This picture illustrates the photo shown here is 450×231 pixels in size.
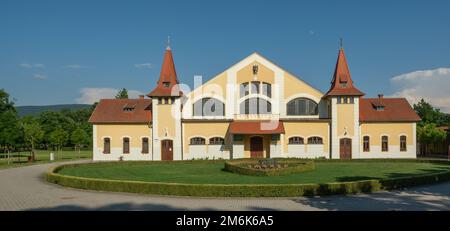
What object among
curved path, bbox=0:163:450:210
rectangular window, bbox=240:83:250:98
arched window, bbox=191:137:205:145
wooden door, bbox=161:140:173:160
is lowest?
curved path, bbox=0:163:450:210

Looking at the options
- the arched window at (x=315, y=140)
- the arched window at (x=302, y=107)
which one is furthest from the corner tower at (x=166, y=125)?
the arched window at (x=315, y=140)

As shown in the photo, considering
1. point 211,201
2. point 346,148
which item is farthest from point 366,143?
point 211,201

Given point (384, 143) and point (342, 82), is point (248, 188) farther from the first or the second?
point (384, 143)

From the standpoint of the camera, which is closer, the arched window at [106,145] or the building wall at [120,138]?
the building wall at [120,138]

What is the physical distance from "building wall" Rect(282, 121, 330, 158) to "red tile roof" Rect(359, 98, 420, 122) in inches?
158

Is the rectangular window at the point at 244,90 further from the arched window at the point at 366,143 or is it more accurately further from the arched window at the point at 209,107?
the arched window at the point at 366,143

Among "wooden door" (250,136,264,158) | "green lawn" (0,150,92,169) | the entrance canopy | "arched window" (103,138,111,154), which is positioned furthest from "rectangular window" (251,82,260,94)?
"green lawn" (0,150,92,169)

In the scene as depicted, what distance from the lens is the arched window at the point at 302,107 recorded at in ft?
125

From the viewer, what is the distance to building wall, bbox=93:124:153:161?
123 ft

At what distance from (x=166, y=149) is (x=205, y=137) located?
3.90 meters

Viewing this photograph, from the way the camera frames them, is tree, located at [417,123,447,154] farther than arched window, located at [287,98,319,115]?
Yes

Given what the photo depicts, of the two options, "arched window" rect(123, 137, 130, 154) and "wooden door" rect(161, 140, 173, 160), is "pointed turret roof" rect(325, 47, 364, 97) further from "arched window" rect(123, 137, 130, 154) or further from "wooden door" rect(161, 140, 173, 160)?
"arched window" rect(123, 137, 130, 154)

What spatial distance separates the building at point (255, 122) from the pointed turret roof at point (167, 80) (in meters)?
0.10

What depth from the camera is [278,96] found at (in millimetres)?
37812
